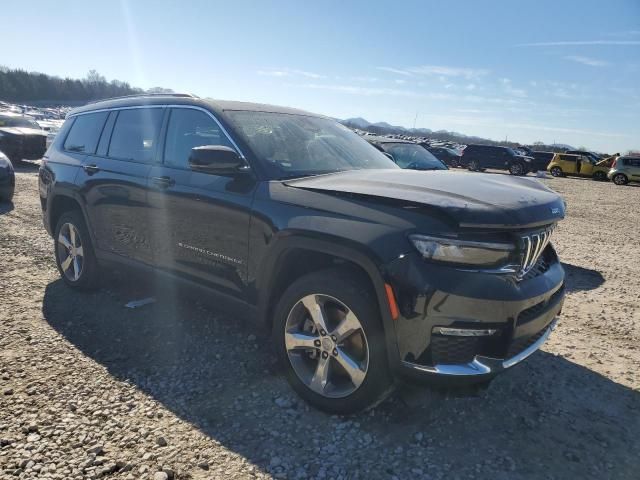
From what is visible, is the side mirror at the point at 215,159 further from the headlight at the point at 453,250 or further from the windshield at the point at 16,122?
the windshield at the point at 16,122

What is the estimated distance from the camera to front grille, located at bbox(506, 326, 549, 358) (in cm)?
251

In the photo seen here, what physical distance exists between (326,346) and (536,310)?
1.20m

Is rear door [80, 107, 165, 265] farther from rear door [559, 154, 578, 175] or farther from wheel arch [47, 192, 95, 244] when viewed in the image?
rear door [559, 154, 578, 175]

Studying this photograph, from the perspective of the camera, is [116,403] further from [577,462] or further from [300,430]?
[577,462]

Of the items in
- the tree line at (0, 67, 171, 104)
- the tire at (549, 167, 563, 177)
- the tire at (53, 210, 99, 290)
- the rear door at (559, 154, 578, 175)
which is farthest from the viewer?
the tree line at (0, 67, 171, 104)

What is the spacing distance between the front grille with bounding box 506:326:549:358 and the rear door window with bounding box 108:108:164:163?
299 centimetres

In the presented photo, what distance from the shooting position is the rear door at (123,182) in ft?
12.8

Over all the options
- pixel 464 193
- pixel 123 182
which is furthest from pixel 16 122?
pixel 464 193

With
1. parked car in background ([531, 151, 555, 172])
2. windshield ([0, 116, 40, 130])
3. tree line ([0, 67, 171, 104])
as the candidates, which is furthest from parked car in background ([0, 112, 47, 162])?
tree line ([0, 67, 171, 104])

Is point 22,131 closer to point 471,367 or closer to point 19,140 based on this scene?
point 19,140

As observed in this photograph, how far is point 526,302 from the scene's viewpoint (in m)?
2.48

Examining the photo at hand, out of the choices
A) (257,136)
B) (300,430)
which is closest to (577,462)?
(300,430)

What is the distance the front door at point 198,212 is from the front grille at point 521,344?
1687 mm

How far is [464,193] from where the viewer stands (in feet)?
8.61
